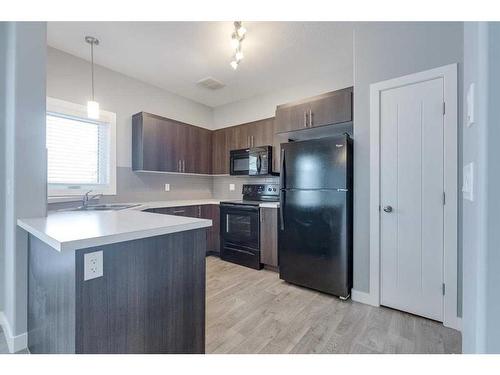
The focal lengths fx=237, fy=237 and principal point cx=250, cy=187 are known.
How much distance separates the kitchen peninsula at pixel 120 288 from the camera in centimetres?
97

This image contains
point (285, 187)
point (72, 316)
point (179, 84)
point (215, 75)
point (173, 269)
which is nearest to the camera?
point (72, 316)

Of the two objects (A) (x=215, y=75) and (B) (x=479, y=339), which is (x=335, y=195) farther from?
(A) (x=215, y=75)

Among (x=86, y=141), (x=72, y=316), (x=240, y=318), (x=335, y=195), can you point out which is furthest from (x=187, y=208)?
(x=72, y=316)

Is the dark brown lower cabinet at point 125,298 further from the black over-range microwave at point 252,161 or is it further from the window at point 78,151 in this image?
the black over-range microwave at point 252,161

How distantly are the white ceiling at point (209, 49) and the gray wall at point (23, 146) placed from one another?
2.86ft

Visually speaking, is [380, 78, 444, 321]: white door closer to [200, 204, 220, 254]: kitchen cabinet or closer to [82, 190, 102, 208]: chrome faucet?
[200, 204, 220, 254]: kitchen cabinet

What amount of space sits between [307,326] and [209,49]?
116 inches

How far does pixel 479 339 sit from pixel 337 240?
65.7 inches

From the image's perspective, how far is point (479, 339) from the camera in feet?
2.44

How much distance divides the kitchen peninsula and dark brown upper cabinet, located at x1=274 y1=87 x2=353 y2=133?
79.8 inches

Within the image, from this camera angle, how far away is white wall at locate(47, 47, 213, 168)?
8.95 ft

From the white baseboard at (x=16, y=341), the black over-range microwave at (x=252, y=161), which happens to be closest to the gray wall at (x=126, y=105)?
the black over-range microwave at (x=252, y=161)

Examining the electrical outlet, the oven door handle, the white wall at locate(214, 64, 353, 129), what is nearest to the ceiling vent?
the white wall at locate(214, 64, 353, 129)

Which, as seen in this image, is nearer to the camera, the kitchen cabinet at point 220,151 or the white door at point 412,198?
the white door at point 412,198
